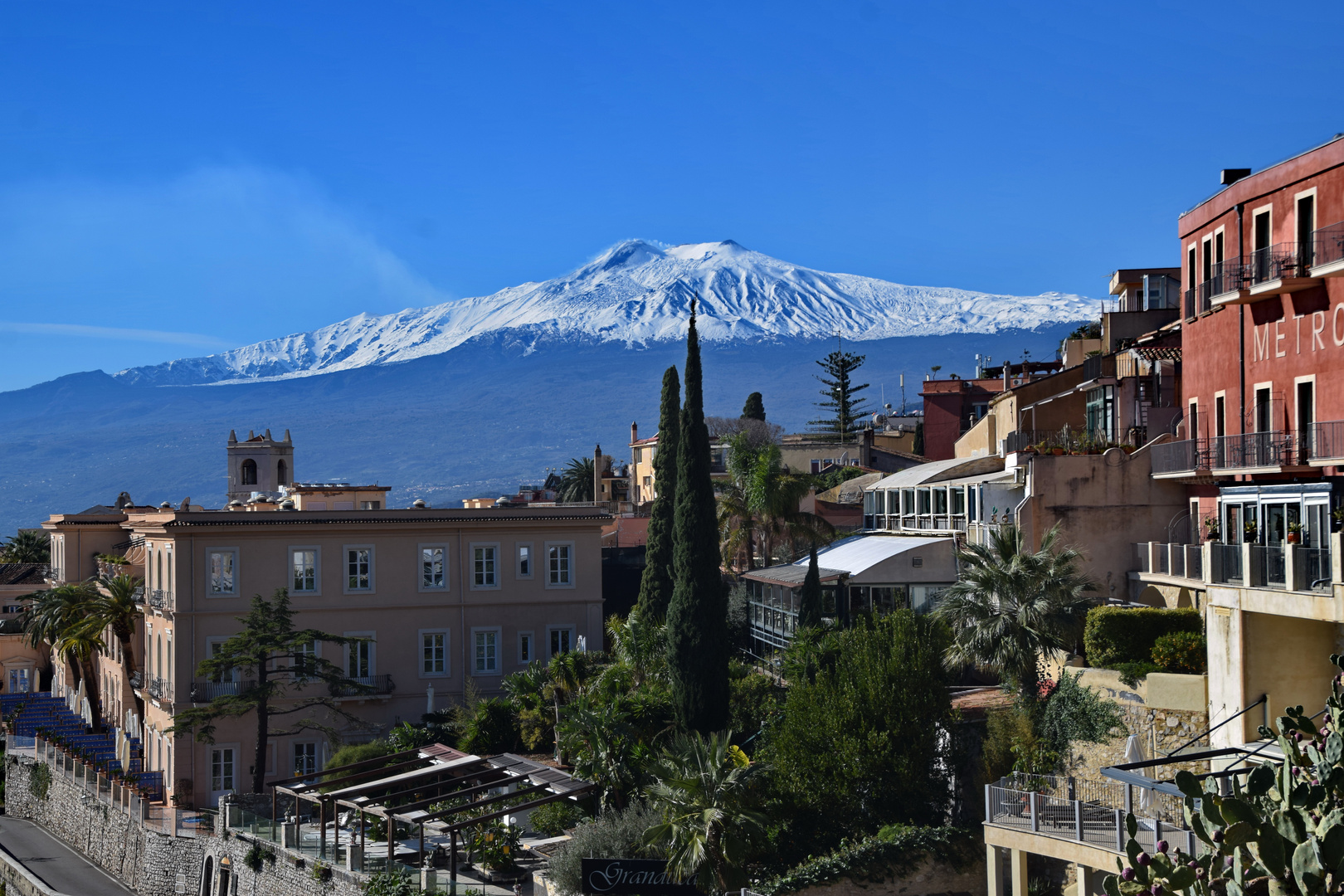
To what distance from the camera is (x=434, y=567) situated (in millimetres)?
43469

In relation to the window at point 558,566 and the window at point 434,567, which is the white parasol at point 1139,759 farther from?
the window at point 434,567

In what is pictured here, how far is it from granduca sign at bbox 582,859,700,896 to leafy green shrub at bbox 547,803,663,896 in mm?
736

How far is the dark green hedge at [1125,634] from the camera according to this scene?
25.8m

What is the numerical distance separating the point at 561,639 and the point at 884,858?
20.3m

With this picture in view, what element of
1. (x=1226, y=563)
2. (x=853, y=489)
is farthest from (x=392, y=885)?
(x=853, y=489)

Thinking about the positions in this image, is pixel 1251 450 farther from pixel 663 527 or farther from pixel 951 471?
pixel 663 527

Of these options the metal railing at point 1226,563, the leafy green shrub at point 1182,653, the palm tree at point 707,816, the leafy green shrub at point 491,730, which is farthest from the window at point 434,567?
the metal railing at point 1226,563

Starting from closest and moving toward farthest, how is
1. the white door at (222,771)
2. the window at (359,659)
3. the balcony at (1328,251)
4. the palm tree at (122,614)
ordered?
1. the balcony at (1328,251)
2. the white door at (222,771)
3. the window at (359,659)
4. the palm tree at (122,614)

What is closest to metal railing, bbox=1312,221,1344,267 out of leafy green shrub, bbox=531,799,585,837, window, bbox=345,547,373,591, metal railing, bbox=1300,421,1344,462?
metal railing, bbox=1300,421,1344,462

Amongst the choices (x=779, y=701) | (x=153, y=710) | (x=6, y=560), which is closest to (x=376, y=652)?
(x=153, y=710)

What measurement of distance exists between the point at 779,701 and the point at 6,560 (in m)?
64.1

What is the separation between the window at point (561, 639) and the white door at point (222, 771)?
10.2m

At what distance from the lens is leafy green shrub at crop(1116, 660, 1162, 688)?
25.1 metres

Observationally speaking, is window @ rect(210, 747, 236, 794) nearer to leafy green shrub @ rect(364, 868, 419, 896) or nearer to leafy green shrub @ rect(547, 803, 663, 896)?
leafy green shrub @ rect(364, 868, 419, 896)
